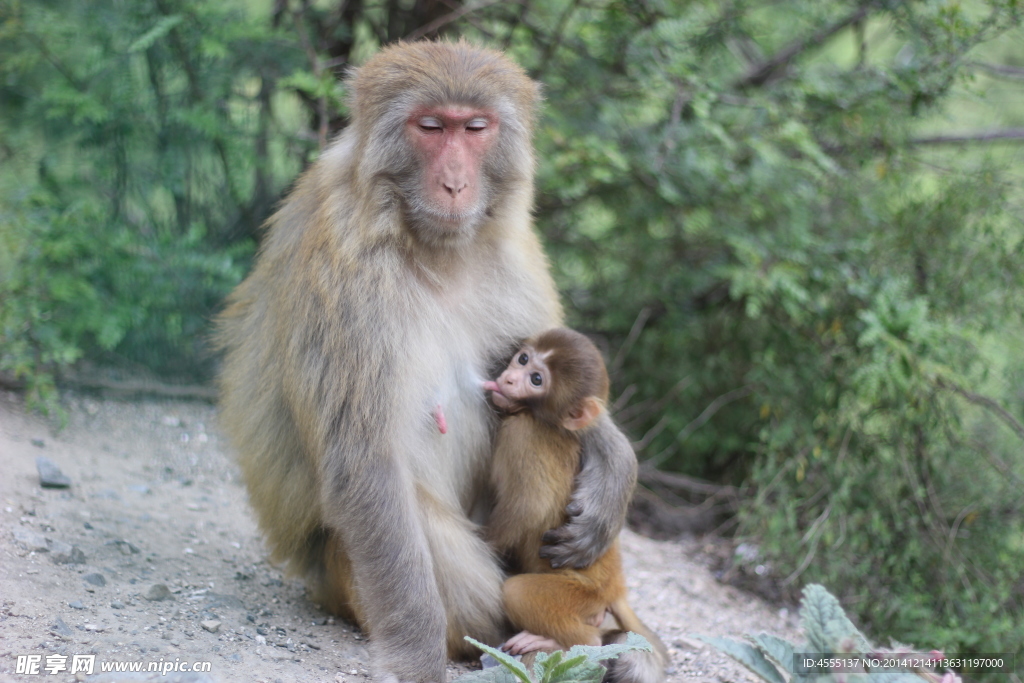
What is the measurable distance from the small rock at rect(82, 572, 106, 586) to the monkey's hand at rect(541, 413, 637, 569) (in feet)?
5.14

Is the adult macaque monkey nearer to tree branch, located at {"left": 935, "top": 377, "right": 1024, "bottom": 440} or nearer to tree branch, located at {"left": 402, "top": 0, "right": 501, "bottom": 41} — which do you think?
tree branch, located at {"left": 402, "top": 0, "right": 501, "bottom": 41}

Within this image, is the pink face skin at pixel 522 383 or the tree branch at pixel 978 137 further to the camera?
the tree branch at pixel 978 137

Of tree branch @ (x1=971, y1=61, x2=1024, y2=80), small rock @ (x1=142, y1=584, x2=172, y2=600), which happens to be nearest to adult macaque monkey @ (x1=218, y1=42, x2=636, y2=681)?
small rock @ (x1=142, y1=584, x2=172, y2=600)

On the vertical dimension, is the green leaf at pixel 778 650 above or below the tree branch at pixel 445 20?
below

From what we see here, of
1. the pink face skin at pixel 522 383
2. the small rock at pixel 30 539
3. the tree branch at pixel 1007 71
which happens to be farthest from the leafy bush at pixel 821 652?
the tree branch at pixel 1007 71

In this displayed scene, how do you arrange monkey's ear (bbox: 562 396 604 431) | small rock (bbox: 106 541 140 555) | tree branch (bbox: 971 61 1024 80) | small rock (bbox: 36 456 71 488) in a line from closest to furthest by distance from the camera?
monkey's ear (bbox: 562 396 604 431)
small rock (bbox: 106 541 140 555)
small rock (bbox: 36 456 71 488)
tree branch (bbox: 971 61 1024 80)

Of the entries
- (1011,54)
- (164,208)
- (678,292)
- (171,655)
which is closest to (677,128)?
(678,292)

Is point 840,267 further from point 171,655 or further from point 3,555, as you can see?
point 3,555

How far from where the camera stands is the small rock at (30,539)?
3224 millimetres

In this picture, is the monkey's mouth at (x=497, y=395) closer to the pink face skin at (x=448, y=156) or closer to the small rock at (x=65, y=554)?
the pink face skin at (x=448, y=156)

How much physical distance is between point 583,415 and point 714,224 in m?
2.51

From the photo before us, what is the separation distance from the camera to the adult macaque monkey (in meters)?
2.94

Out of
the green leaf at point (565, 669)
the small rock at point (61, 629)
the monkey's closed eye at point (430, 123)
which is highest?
the monkey's closed eye at point (430, 123)

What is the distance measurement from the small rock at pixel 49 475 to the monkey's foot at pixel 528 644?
2.06 metres
